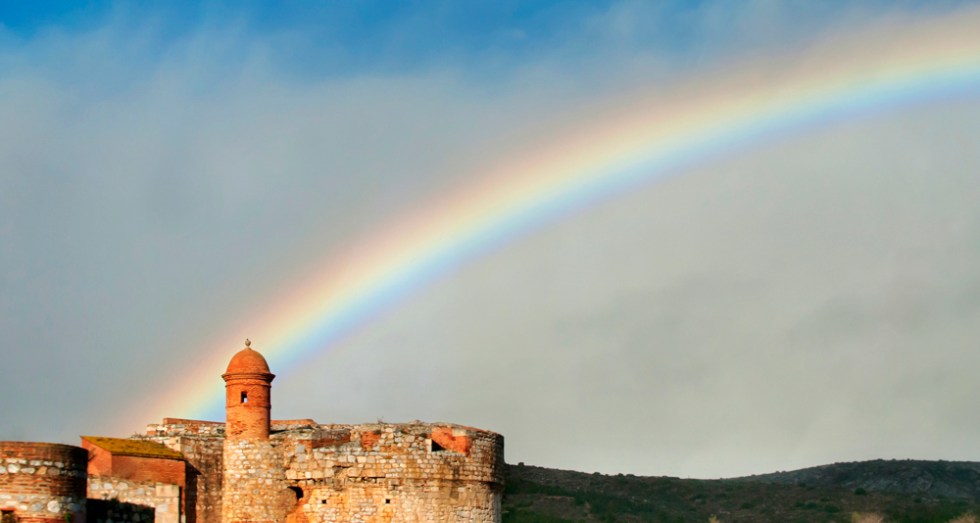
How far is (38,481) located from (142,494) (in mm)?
7949

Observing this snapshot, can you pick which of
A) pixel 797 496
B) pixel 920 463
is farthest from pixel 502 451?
pixel 920 463

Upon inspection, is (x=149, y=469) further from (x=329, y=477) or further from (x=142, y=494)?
(x=142, y=494)

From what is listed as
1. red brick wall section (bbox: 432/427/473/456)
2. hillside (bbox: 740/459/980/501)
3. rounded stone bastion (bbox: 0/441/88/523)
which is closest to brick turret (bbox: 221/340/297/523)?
red brick wall section (bbox: 432/427/473/456)

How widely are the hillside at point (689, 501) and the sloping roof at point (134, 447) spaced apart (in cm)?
3350

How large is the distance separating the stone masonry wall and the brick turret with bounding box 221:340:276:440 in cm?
473

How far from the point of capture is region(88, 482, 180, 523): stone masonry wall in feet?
83.0

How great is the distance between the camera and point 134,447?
1236 inches

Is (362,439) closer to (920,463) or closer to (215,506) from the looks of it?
(215,506)

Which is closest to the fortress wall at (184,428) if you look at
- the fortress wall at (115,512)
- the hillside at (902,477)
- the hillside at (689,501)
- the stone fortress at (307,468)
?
the stone fortress at (307,468)

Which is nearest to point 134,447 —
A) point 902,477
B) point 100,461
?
point 100,461

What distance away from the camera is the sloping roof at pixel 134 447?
1189 inches

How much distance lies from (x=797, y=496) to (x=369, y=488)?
51.7 meters

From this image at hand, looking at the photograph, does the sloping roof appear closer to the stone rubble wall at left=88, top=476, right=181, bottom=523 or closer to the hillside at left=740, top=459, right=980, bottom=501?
the stone rubble wall at left=88, top=476, right=181, bottom=523

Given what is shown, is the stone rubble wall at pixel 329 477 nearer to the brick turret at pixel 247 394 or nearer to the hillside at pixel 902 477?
the brick turret at pixel 247 394
